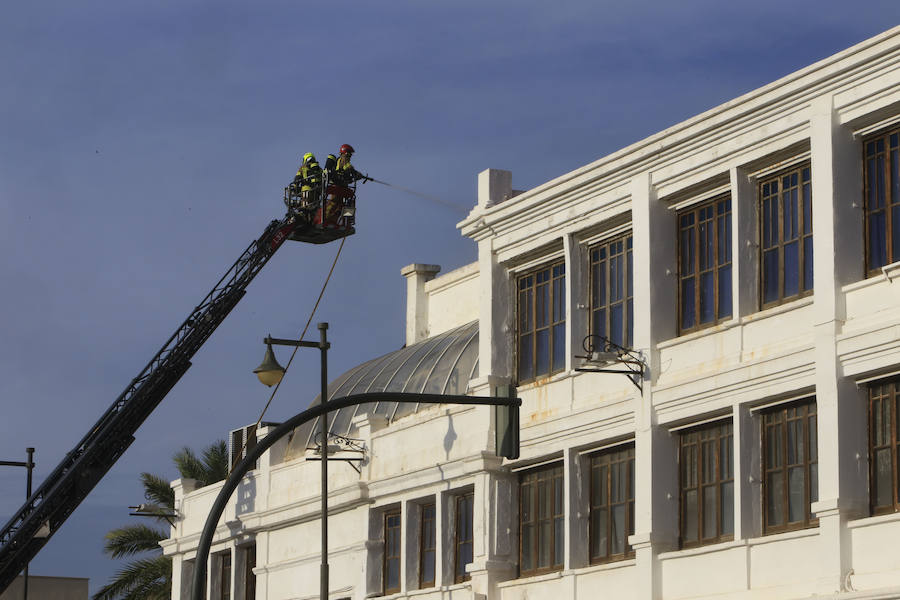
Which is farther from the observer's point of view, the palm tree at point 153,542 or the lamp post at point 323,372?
the palm tree at point 153,542

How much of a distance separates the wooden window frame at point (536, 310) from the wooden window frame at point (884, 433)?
7.49 m

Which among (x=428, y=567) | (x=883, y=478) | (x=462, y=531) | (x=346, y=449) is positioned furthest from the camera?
(x=346, y=449)

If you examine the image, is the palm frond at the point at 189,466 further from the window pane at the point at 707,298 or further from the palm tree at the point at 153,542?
the window pane at the point at 707,298

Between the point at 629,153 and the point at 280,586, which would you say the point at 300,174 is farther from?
the point at 629,153

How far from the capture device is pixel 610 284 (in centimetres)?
3023

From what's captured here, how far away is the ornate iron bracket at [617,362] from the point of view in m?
28.4

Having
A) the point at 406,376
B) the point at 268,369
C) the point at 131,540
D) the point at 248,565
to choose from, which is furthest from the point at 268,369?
the point at 131,540

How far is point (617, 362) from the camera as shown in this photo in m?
28.5

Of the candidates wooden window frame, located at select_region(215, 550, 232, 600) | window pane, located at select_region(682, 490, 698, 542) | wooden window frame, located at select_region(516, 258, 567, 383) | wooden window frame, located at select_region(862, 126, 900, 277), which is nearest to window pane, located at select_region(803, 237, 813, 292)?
wooden window frame, located at select_region(862, 126, 900, 277)

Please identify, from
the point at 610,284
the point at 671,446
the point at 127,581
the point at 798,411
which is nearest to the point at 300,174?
the point at 610,284

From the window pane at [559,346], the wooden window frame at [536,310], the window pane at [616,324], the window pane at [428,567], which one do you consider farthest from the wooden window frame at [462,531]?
the window pane at [616,324]

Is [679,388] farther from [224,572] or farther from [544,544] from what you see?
[224,572]

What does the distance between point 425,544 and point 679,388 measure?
8270mm

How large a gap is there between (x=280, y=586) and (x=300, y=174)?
9023 millimetres
